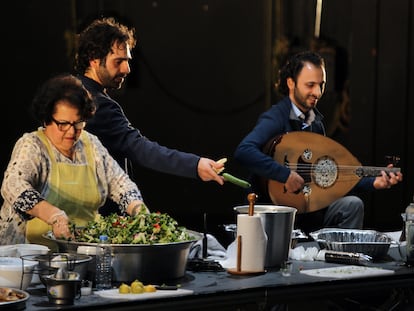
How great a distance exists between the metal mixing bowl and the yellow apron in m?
1.05

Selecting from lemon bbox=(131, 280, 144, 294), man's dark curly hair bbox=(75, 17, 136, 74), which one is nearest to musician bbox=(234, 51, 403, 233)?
man's dark curly hair bbox=(75, 17, 136, 74)

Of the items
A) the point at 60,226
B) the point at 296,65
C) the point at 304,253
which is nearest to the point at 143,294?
the point at 60,226

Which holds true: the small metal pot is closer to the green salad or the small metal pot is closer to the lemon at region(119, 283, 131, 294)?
the lemon at region(119, 283, 131, 294)

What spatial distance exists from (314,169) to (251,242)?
2092mm

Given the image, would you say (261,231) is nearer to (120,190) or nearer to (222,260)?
(222,260)

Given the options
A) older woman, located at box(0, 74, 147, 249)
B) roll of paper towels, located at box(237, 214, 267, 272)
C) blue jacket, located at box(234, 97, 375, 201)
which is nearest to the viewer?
roll of paper towels, located at box(237, 214, 267, 272)

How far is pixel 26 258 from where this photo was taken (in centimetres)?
338

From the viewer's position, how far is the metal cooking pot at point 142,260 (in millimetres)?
3525

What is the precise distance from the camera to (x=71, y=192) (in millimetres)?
4203

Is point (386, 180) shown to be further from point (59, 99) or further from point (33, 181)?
point (33, 181)

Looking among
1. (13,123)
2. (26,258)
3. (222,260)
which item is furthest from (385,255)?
(13,123)

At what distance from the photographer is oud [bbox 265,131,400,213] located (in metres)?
5.71

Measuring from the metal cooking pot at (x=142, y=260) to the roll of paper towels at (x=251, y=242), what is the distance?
0.28 m

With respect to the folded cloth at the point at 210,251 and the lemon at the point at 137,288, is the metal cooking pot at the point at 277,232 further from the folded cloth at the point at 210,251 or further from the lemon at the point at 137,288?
the lemon at the point at 137,288
